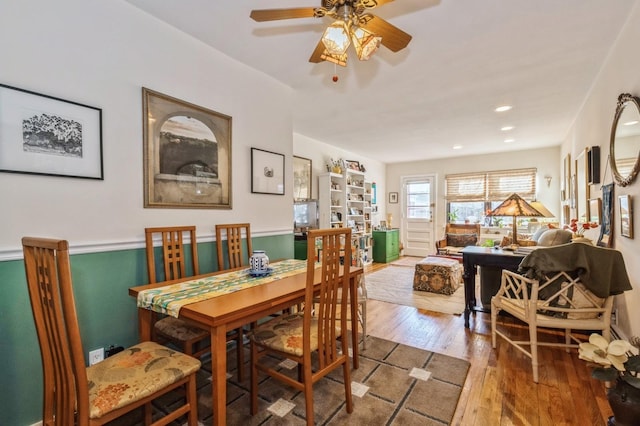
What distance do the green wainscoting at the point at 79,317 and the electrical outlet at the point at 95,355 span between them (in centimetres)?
3

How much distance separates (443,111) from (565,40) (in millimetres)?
1617

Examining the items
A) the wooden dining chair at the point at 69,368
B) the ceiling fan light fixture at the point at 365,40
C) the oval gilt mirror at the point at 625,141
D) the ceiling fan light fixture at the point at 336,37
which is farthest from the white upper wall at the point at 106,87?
the oval gilt mirror at the point at 625,141

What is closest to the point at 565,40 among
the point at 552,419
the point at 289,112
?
the point at 289,112

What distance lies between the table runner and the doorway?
597cm

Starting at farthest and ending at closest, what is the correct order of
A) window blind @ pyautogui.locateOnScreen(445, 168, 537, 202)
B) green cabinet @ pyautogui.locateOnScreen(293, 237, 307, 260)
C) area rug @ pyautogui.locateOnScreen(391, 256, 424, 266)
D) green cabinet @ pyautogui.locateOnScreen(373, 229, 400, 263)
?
green cabinet @ pyautogui.locateOnScreen(373, 229, 400, 263) → area rug @ pyautogui.locateOnScreen(391, 256, 424, 266) → window blind @ pyautogui.locateOnScreen(445, 168, 537, 202) → green cabinet @ pyautogui.locateOnScreen(293, 237, 307, 260)

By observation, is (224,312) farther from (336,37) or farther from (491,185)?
(491,185)

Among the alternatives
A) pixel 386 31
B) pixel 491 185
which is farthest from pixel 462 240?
pixel 386 31

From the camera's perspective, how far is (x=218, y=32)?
2.22 m

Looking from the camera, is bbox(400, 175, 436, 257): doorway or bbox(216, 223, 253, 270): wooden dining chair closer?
bbox(216, 223, 253, 270): wooden dining chair

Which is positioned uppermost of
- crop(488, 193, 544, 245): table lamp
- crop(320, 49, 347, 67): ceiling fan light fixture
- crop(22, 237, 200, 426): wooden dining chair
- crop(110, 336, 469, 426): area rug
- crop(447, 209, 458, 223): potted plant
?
crop(320, 49, 347, 67): ceiling fan light fixture

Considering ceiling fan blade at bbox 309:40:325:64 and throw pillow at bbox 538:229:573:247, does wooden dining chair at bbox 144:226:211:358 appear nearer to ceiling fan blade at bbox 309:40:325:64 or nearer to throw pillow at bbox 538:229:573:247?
ceiling fan blade at bbox 309:40:325:64

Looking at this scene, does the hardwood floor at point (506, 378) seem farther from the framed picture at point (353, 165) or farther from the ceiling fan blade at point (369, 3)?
the framed picture at point (353, 165)

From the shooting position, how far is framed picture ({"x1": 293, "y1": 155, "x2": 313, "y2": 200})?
16.2 ft

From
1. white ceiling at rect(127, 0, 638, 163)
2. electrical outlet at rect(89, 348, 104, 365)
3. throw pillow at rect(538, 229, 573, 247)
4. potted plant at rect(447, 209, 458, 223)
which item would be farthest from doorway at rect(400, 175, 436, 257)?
electrical outlet at rect(89, 348, 104, 365)
